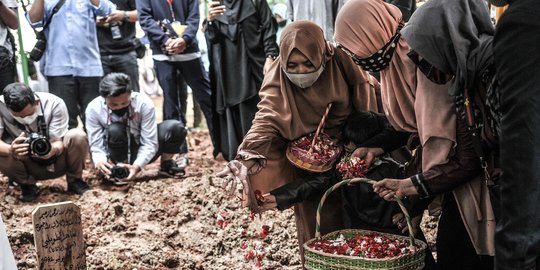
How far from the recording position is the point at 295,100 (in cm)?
389

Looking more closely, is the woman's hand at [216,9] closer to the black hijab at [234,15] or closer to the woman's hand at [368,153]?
the black hijab at [234,15]

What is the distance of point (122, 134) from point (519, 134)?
511cm

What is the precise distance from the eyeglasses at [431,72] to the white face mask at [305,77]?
34.8 inches

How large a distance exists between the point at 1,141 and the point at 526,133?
526 cm

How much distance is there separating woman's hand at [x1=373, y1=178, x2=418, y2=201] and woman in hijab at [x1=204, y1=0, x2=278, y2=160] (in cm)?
337

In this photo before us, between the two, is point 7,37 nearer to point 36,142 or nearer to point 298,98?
point 36,142

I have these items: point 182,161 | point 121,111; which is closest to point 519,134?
point 121,111

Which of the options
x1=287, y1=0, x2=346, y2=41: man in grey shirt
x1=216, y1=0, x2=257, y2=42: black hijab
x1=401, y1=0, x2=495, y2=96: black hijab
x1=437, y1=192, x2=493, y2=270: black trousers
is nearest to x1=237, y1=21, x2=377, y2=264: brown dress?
x1=437, y1=192, x2=493, y2=270: black trousers

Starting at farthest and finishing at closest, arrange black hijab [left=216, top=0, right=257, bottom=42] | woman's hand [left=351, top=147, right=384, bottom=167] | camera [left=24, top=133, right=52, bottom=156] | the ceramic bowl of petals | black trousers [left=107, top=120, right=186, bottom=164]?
black trousers [left=107, top=120, right=186, bottom=164], black hijab [left=216, top=0, right=257, bottom=42], camera [left=24, top=133, right=52, bottom=156], the ceramic bowl of petals, woman's hand [left=351, top=147, right=384, bottom=167]

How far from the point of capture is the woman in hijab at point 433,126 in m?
2.98

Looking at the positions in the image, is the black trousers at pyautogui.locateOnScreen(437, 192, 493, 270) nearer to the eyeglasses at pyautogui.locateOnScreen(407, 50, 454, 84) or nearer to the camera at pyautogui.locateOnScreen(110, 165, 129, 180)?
the eyeglasses at pyautogui.locateOnScreen(407, 50, 454, 84)

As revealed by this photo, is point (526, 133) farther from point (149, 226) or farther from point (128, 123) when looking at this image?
point (128, 123)

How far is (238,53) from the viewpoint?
673 cm

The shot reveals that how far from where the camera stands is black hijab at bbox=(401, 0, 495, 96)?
107 inches
